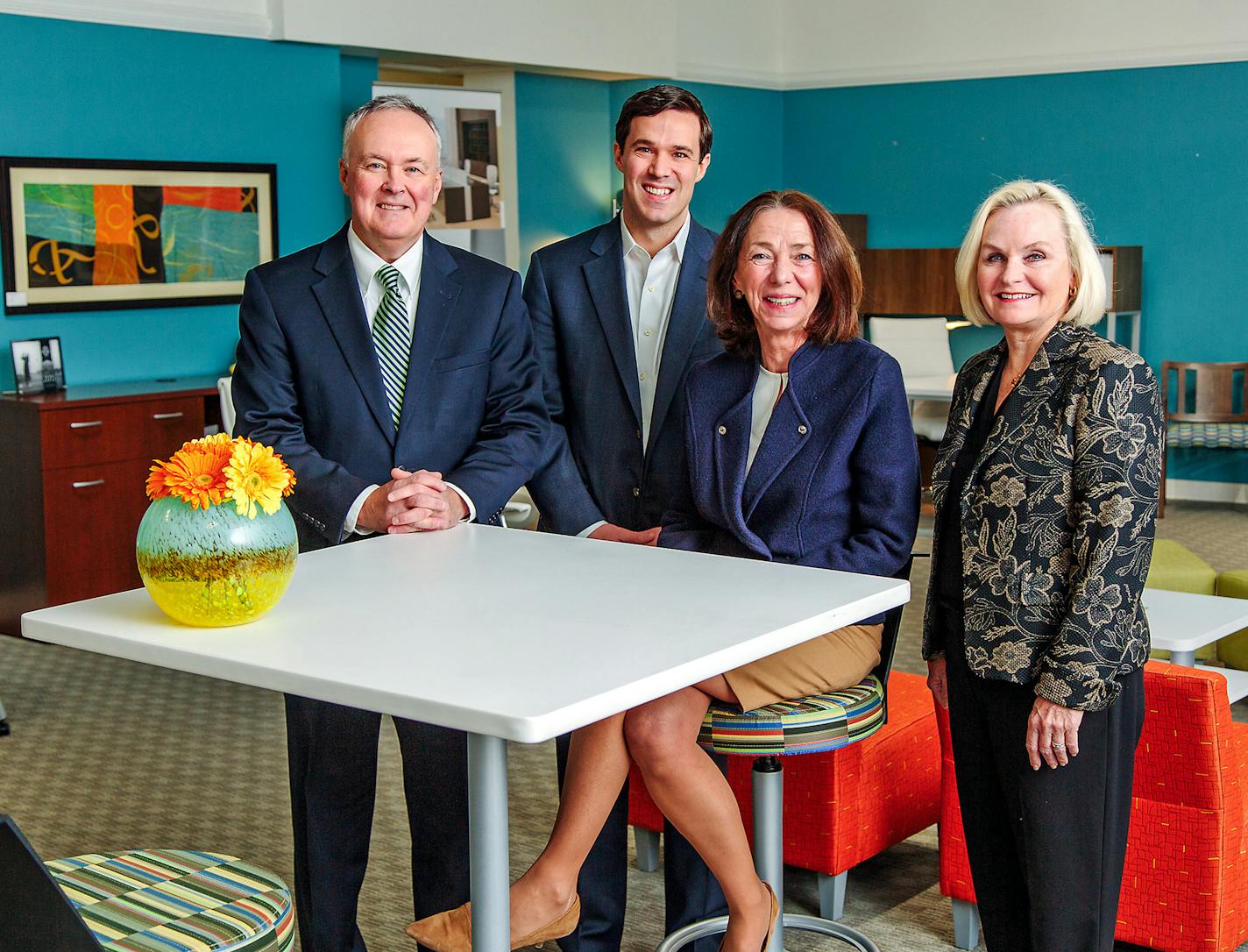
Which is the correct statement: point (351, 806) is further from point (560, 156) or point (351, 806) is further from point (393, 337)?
point (560, 156)

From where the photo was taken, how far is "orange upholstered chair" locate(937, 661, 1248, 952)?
108 inches

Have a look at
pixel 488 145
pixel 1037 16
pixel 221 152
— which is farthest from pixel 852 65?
pixel 221 152

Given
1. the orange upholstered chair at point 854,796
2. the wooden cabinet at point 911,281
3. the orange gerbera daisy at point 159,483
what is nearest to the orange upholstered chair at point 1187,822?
the orange upholstered chair at point 854,796

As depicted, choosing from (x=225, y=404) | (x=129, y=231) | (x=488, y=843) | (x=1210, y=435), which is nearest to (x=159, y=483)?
(x=488, y=843)


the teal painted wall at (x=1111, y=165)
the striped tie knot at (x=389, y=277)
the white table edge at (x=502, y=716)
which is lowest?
the white table edge at (x=502, y=716)

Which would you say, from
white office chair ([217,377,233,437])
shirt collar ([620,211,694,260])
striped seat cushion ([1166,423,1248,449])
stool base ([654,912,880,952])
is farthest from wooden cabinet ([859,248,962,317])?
stool base ([654,912,880,952])

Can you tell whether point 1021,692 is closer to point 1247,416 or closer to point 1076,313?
point 1076,313

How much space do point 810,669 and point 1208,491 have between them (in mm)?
7876

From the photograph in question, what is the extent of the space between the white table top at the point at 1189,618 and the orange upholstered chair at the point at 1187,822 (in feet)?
2.48

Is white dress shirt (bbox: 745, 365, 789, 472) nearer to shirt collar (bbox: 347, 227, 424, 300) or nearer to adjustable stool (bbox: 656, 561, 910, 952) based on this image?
adjustable stool (bbox: 656, 561, 910, 952)

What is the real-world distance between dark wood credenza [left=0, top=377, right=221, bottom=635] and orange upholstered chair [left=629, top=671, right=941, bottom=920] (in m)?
3.37

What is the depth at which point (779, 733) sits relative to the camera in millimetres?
2289

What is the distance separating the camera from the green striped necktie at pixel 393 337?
275cm

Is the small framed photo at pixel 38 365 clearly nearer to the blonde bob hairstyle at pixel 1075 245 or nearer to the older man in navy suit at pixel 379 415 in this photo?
the older man in navy suit at pixel 379 415
